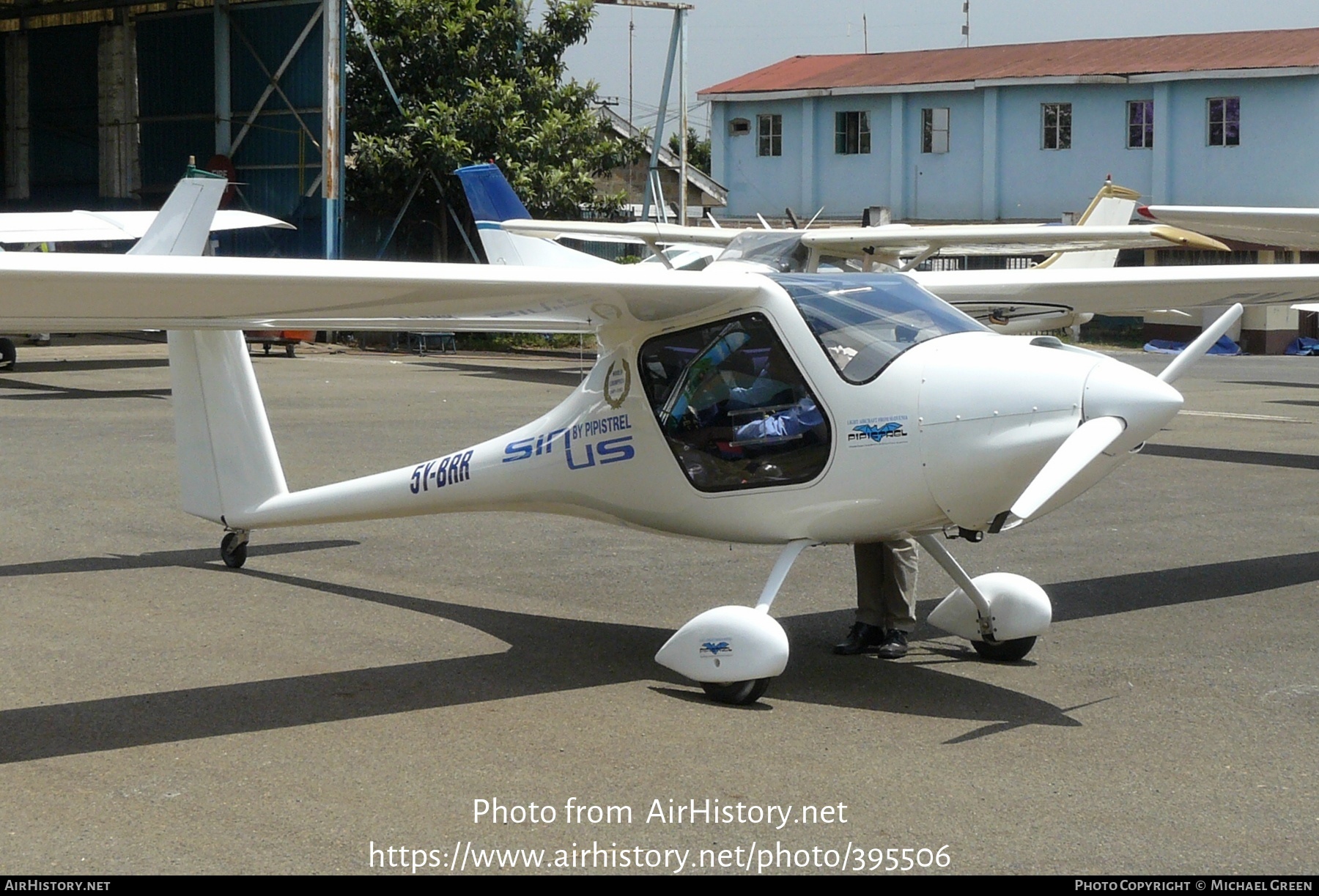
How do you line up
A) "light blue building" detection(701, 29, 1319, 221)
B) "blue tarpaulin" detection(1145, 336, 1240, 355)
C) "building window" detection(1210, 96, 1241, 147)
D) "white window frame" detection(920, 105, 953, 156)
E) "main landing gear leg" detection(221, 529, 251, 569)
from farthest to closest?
1. "white window frame" detection(920, 105, 953, 156)
2. "building window" detection(1210, 96, 1241, 147)
3. "light blue building" detection(701, 29, 1319, 221)
4. "blue tarpaulin" detection(1145, 336, 1240, 355)
5. "main landing gear leg" detection(221, 529, 251, 569)

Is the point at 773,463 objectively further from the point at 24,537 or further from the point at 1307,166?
the point at 1307,166

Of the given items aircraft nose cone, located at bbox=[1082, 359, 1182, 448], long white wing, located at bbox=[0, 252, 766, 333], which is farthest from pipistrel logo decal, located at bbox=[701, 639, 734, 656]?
aircraft nose cone, located at bbox=[1082, 359, 1182, 448]

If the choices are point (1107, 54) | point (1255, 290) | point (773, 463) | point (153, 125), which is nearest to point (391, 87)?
point (153, 125)

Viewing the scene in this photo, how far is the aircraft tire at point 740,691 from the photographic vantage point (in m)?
5.99

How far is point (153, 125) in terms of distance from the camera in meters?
35.6

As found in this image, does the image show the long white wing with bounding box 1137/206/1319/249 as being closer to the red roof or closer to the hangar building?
the hangar building

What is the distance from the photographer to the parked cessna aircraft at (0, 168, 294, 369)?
1967 cm

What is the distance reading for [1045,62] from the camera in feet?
147

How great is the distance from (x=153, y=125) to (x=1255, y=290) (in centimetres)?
3172

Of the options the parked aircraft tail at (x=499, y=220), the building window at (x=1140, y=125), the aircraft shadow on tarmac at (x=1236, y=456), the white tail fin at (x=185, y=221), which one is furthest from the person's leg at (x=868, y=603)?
the building window at (x=1140, y=125)

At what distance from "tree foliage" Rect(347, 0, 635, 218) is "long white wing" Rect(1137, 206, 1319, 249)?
20112 millimetres

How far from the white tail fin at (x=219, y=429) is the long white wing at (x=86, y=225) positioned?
53.8 feet

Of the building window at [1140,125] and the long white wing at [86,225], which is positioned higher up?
the building window at [1140,125]

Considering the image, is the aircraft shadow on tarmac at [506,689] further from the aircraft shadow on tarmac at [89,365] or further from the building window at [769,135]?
the building window at [769,135]
